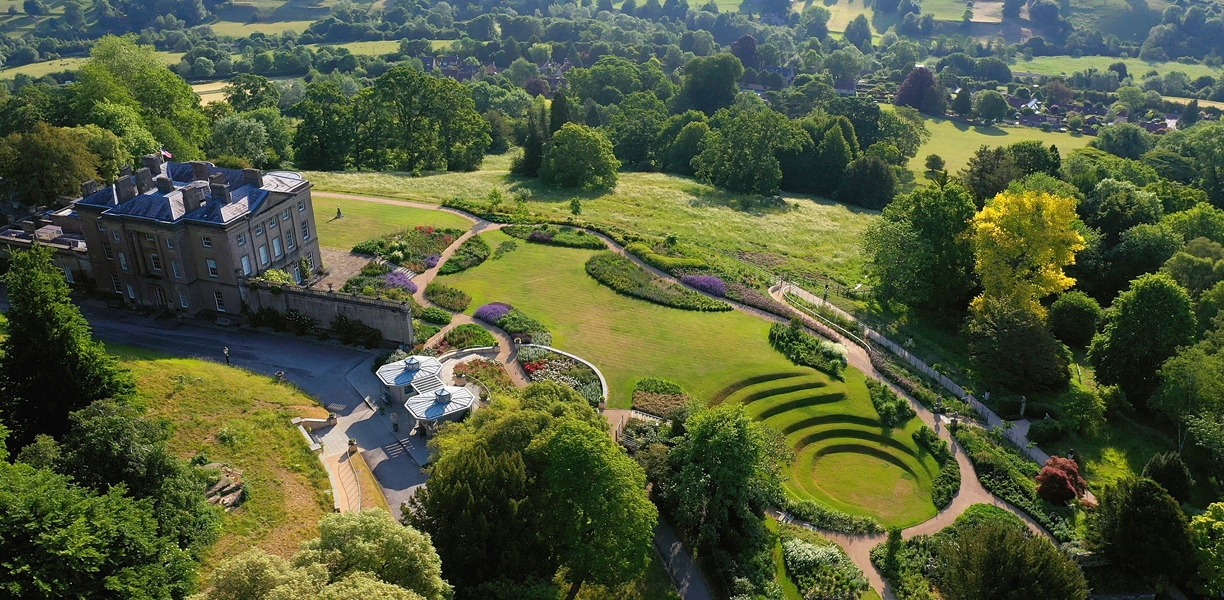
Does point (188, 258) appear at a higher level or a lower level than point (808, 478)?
higher

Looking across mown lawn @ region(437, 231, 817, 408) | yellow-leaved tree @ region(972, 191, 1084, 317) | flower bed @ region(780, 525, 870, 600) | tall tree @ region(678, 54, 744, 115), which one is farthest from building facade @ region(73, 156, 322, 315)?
tall tree @ region(678, 54, 744, 115)

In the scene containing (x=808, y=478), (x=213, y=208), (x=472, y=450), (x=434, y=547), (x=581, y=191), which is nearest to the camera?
(x=434, y=547)

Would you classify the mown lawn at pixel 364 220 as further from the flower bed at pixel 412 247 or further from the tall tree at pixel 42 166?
the tall tree at pixel 42 166

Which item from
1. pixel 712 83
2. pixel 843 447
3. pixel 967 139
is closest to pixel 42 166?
pixel 843 447

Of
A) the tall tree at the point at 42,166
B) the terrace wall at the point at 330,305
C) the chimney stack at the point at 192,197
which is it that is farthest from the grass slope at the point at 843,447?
the tall tree at the point at 42,166

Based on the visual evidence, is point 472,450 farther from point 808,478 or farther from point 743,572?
point 808,478

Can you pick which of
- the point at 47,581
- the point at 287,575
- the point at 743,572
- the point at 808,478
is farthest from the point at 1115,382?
the point at 47,581
